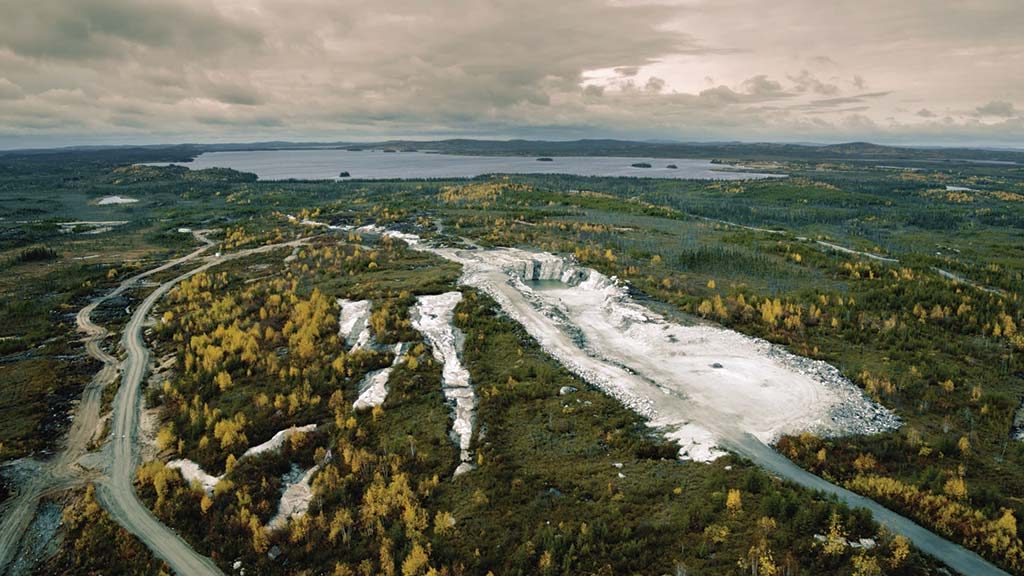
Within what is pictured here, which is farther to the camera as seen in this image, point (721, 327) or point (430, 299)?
point (430, 299)

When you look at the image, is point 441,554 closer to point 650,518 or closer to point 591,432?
point 650,518

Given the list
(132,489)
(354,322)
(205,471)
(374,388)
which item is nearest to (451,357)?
(374,388)

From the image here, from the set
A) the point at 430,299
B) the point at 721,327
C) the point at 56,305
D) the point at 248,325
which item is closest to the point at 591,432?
the point at 721,327

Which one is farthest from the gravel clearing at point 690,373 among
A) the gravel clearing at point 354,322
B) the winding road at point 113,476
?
the winding road at point 113,476

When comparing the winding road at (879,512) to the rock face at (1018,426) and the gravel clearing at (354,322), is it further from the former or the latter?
the gravel clearing at (354,322)

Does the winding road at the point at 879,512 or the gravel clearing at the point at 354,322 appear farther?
the gravel clearing at the point at 354,322

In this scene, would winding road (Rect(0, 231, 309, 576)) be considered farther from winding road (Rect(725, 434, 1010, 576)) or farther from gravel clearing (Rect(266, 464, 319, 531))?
winding road (Rect(725, 434, 1010, 576))

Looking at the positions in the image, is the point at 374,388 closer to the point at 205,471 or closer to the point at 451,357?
the point at 451,357
